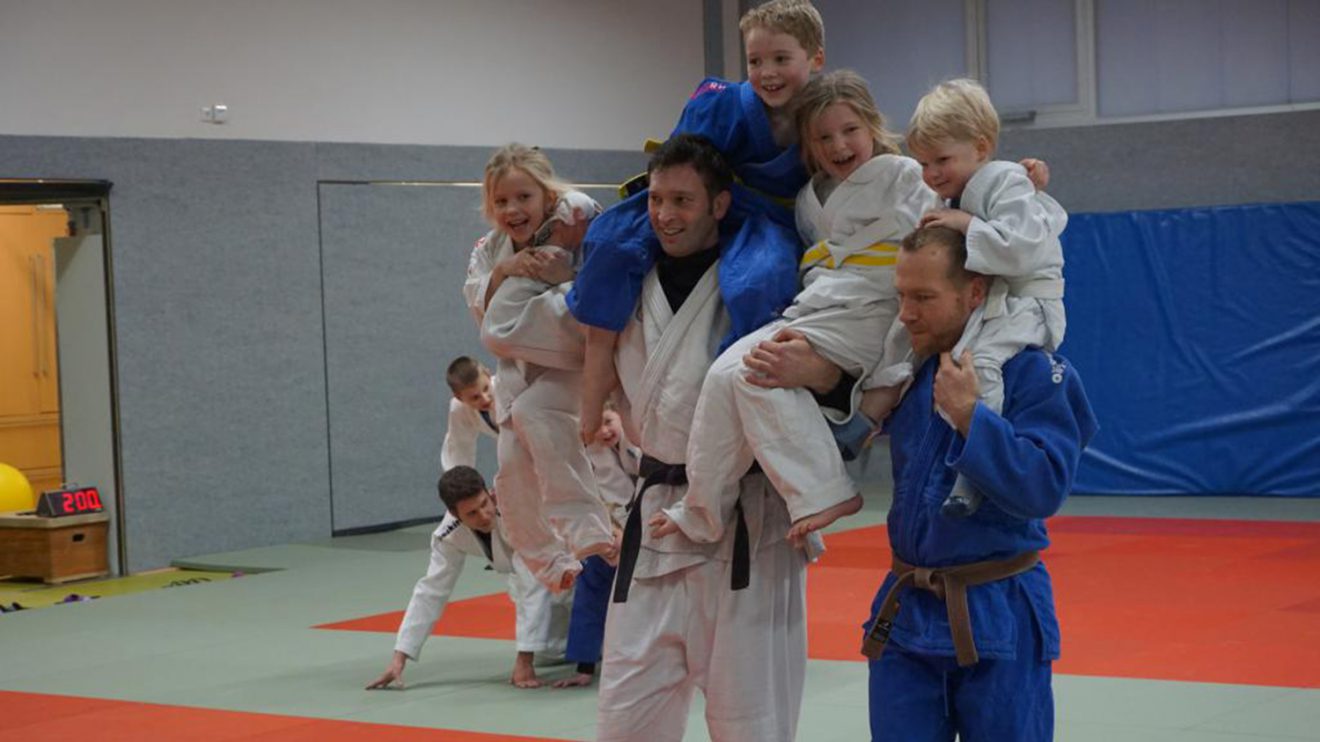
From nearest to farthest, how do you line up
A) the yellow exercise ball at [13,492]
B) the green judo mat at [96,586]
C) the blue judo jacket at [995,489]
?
the blue judo jacket at [995,489], the green judo mat at [96,586], the yellow exercise ball at [13,492]

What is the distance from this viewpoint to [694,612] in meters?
3.72

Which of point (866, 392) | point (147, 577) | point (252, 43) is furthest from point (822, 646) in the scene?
point (252, 43)

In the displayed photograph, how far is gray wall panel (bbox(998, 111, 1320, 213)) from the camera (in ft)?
41.3

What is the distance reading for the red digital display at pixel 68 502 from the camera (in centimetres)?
1128

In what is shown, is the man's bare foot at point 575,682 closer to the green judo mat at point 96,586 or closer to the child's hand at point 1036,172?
the child's hand at point 1036,172

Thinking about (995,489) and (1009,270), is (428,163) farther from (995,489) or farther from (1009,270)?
(995,489)

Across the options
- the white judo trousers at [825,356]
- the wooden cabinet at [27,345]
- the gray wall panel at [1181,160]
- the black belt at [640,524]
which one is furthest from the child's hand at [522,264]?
the wooden cabinet at [27,345]

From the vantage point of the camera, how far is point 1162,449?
13.1 meters

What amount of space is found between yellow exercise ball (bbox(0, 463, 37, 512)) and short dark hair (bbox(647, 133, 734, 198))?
9.15 metres

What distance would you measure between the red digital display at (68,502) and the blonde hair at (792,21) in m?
8.71

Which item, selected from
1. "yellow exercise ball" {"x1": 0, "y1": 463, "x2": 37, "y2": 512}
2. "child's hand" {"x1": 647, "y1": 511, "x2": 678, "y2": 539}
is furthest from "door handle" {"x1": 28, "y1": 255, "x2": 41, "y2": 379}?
"child's hand" {"x1": 647, "y1": 511, "x2": 678, "y2": 539}

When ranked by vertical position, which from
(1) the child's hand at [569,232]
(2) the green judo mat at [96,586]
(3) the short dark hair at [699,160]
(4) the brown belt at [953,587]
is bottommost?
(2) the green judo mat at [96,586]

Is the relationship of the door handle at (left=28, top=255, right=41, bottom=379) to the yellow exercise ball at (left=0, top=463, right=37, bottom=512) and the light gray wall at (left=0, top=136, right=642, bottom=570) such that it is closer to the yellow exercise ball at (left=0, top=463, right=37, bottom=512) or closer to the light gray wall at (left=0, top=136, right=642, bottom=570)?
the yellow exercise ball at (left=0, top=463, right=37, bottom=512)

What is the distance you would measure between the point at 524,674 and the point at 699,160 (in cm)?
390
